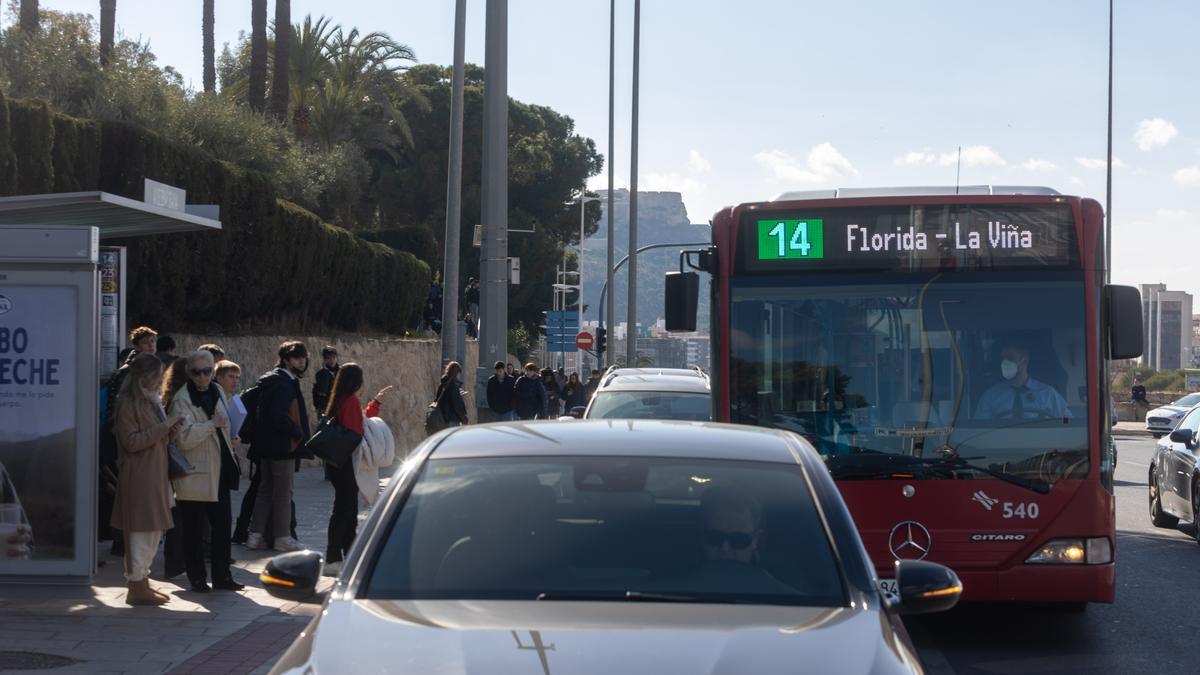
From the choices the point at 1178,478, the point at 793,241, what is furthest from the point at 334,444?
the point at 1178,478

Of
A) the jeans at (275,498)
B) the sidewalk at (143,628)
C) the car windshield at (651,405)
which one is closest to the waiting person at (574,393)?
the car windshield at (651,405)

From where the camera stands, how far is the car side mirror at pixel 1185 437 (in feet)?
49.4

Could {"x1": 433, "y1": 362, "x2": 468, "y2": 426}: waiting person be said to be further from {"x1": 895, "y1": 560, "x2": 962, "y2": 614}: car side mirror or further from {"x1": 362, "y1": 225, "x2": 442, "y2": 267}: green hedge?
{"x1": 362, "y1": 225, "x2": 442, "y2": 267}: green hedge

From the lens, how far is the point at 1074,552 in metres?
8.61

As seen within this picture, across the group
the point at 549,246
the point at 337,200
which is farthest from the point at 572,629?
the point at 549,246

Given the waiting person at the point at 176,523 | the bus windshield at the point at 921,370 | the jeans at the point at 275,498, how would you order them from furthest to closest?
1. the jeans at the point at 275,498
2. the waiting person at the point at 176,523
3. the bus windshield at the point at 921,370

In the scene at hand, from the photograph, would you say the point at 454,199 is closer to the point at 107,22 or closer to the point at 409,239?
the point at 409,239

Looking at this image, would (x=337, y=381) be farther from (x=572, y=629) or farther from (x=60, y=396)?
(x=572, y=629)

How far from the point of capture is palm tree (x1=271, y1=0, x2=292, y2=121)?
119 ft

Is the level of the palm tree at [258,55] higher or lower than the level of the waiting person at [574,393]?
higher

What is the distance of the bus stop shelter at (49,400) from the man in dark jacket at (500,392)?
11915mm

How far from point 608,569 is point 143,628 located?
533cm

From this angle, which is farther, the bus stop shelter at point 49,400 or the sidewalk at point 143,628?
the bus stop shelter at point 49,400

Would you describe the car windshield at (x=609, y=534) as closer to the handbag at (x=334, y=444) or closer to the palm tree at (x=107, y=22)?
the handbag at (x=334, y=444)
